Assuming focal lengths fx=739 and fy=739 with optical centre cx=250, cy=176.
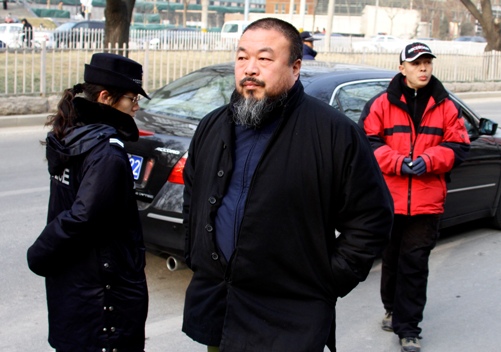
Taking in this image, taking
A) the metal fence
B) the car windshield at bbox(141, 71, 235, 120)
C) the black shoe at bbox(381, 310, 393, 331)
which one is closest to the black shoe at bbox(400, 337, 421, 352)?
the black shoe at bbox(381, 310, 393, 331)

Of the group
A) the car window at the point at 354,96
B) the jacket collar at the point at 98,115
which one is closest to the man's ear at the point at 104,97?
the jacket collar at the point at 98,115

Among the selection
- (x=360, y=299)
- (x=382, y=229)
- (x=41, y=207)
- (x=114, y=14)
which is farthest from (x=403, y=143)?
(x=114, y=14)

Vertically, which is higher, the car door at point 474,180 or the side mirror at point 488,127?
the side mirror at point 488,127

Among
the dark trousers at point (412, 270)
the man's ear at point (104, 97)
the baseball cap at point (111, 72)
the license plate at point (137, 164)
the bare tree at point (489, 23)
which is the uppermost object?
the bare tree at point (489, 23)

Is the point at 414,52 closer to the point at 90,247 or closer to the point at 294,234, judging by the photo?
the point at 294,234

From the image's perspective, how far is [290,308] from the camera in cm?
267

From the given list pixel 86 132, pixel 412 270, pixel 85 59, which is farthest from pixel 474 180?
pixel 85 59

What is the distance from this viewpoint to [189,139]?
512 cm

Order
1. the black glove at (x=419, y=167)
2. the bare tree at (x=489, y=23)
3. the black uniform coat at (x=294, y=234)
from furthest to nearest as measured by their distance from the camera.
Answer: the bare tree at (x=489, y=23), the black glove at (x=419, y=167), the black uniform coat at (x=294, y=234)

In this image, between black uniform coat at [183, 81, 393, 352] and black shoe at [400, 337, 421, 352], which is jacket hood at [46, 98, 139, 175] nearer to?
black uniform coat at [183, 81, 393, 352]

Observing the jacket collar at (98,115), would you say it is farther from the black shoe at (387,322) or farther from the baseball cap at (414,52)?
the black shoe at (387,322)

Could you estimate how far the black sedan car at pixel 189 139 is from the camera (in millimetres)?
5059

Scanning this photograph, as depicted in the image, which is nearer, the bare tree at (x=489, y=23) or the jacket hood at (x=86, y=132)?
the jacket hood at (x=86, y=132)

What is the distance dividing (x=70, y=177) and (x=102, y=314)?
54 centimetres
